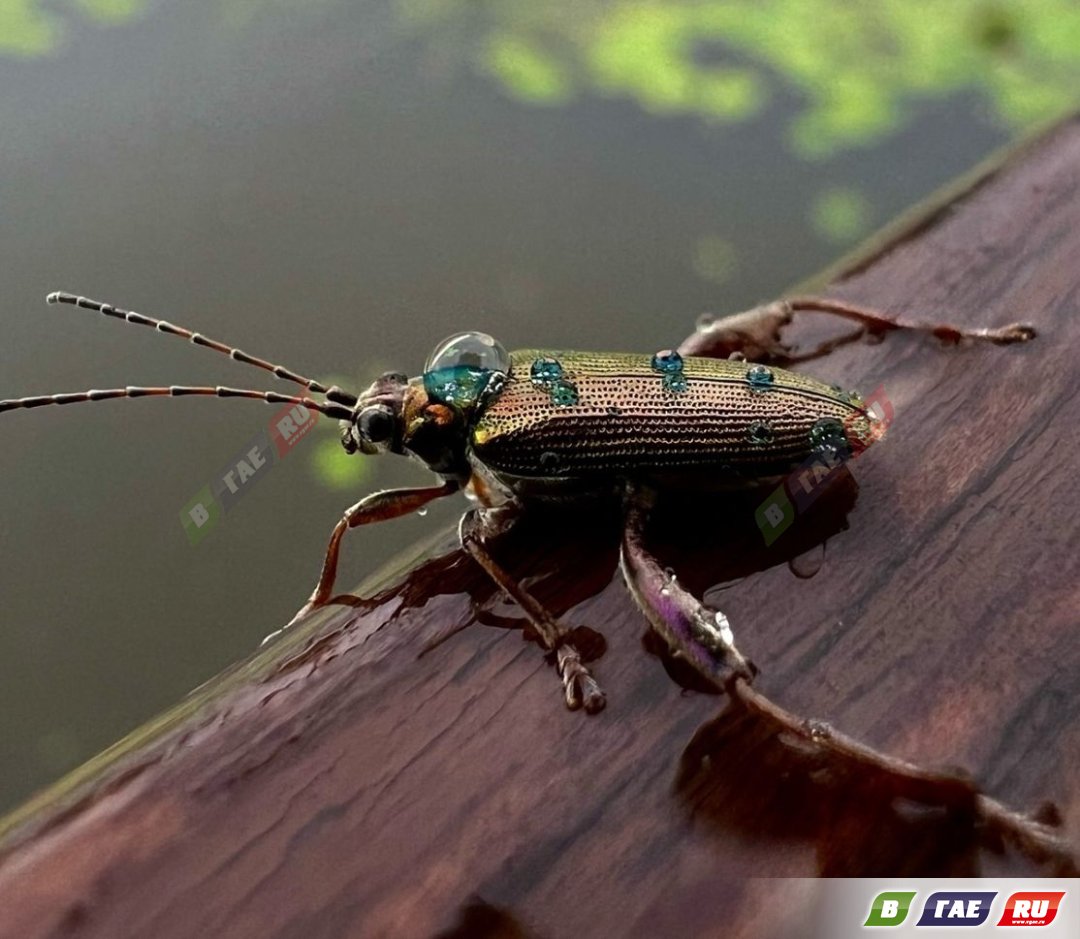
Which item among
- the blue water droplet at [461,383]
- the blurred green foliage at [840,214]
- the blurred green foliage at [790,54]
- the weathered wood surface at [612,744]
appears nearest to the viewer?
the weathered wood surface at [612,744]

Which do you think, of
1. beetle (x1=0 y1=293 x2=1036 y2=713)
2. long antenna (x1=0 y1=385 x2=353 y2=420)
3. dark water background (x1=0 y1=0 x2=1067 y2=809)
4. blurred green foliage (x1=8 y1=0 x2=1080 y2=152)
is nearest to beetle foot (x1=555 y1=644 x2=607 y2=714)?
beetle (x1=0 y1=293 x2=1036 y2=713)

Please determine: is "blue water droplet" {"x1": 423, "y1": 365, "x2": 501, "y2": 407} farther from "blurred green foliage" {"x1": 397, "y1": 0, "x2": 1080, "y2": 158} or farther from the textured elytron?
"blurred green foliage" {"x1": 397, "y1": 0, "x2": 1080, "y2": 158}

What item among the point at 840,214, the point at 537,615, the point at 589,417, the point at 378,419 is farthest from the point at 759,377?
the point at 840,214

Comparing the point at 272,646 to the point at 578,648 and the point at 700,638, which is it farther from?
the point at 700,638

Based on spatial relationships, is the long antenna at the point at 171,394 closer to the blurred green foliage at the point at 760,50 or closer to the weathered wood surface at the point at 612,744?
the weathered wood surface at the point at 612,744

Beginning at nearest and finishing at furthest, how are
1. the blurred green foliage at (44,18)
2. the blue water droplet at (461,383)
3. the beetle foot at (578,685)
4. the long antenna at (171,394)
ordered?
1. the beetle foot at (578,685)
2. the long antenna at (171,394)
3. the blue water droplet at (461,383)
4. the blurred green foliage at (44,18)

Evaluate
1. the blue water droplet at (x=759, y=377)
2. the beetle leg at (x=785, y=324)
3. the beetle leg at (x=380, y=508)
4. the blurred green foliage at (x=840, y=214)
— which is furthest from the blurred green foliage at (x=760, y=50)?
the beetle leg at (x=380, y=508)
